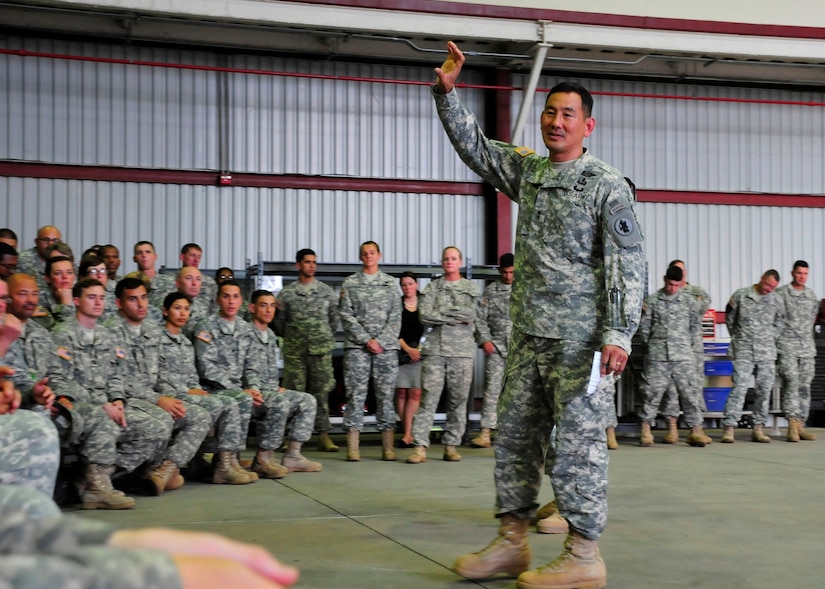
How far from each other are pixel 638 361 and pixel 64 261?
19.2 ft

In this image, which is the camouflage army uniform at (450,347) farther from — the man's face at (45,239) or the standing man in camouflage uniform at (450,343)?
the man's face at (45,239)

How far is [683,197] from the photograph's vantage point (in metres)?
12.5

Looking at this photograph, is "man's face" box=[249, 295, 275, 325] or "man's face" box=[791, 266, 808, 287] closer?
"man's face" box=[249, 295, 275, 325]

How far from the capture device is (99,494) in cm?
495

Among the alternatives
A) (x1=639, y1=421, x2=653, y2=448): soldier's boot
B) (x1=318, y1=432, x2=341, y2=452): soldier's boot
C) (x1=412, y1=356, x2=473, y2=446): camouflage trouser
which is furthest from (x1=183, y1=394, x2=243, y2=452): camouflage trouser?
(x1=639, y1=421, x2=653, y2=448): soldier's boot

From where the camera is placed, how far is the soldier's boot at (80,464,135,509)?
4.95m

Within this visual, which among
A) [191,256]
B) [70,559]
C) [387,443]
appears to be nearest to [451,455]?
[387,443]

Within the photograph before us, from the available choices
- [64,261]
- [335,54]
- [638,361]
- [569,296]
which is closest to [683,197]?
[638,361]

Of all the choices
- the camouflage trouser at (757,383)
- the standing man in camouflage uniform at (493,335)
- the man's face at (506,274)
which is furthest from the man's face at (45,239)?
the camouflage trouser at (757,383)

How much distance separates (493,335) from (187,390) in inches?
137

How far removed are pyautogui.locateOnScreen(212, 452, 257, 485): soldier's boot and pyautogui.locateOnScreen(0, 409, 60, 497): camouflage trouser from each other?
3525mm

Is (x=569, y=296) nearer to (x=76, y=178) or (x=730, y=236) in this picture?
(x=76, y=178)

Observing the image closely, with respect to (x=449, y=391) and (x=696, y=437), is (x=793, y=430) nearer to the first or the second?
(x=696, y=437)

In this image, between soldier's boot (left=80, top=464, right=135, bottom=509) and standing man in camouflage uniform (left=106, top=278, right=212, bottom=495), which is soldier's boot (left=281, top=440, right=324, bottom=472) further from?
soldier's boot (left=80, top=464, right=135, bottom=509)
